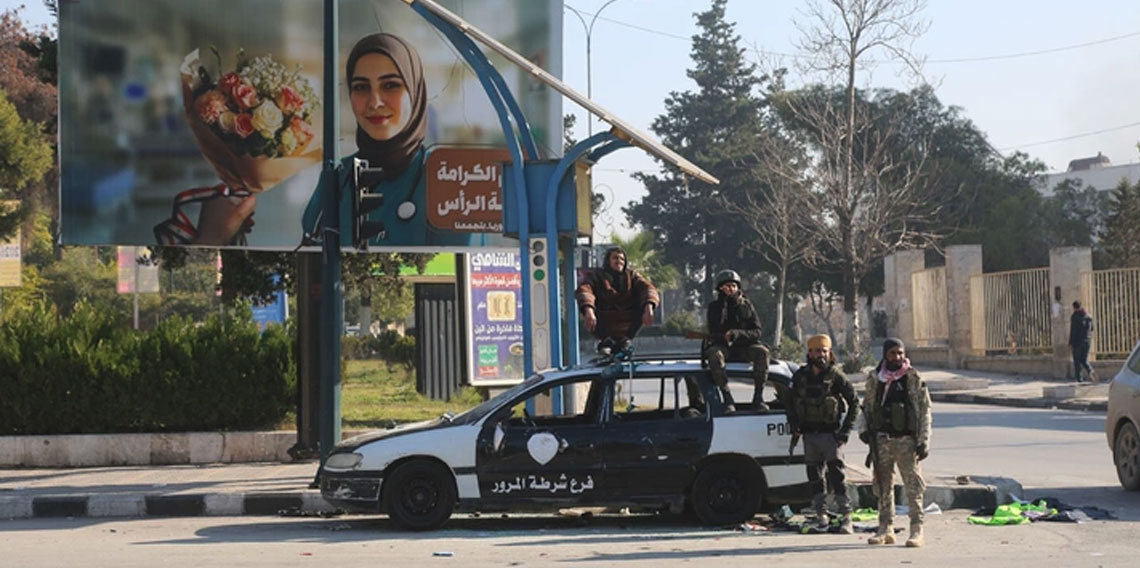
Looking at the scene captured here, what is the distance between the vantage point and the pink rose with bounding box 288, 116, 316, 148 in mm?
18344

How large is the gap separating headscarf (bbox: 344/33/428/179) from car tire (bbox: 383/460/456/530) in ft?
24.0

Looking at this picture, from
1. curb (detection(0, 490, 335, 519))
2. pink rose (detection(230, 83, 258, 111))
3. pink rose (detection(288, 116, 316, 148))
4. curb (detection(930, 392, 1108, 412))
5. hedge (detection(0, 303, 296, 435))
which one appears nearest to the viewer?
A: curb (detection(0, 490, 335, 519))

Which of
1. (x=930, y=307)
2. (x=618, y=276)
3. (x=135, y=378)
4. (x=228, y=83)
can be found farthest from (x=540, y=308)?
(x=930, y=307)

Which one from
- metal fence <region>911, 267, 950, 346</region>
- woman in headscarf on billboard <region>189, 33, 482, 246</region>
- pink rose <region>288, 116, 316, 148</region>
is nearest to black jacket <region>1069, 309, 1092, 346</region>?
metal fence <region>911, 267, 950, 346</region>

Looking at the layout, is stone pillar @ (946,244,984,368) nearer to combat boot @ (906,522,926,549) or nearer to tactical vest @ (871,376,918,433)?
tactical vest @ (871,376,918,433)

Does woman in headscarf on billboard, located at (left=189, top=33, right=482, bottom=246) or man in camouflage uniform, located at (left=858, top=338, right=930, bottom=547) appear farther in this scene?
woman in headscarf on billboard, located at (left=189, top=33, right=482, bottom=246)

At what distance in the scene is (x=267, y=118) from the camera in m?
18.2

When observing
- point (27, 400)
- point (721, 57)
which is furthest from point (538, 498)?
point (721, 57)

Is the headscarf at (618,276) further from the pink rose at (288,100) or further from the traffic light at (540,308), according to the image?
the pink rose at (288,100)

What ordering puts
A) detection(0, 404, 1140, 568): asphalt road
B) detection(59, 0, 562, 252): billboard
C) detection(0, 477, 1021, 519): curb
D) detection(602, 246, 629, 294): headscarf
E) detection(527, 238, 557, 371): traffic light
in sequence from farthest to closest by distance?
1. detection(59, 0, 562, 252): billboard
2. detection(527, 238, 557, 371): traffic light
3. detection(0, 477, 1021, 519): curb
4. detection(602, 246, 629, 294): headscarf
5. detection(0, 404, 1140, 568): asphalt road

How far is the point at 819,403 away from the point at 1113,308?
23.2 m

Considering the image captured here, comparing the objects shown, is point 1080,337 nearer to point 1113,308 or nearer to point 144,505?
point 1113,308

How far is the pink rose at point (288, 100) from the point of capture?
18.2 metres

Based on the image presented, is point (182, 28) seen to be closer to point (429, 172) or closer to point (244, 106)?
point (244, 106)
